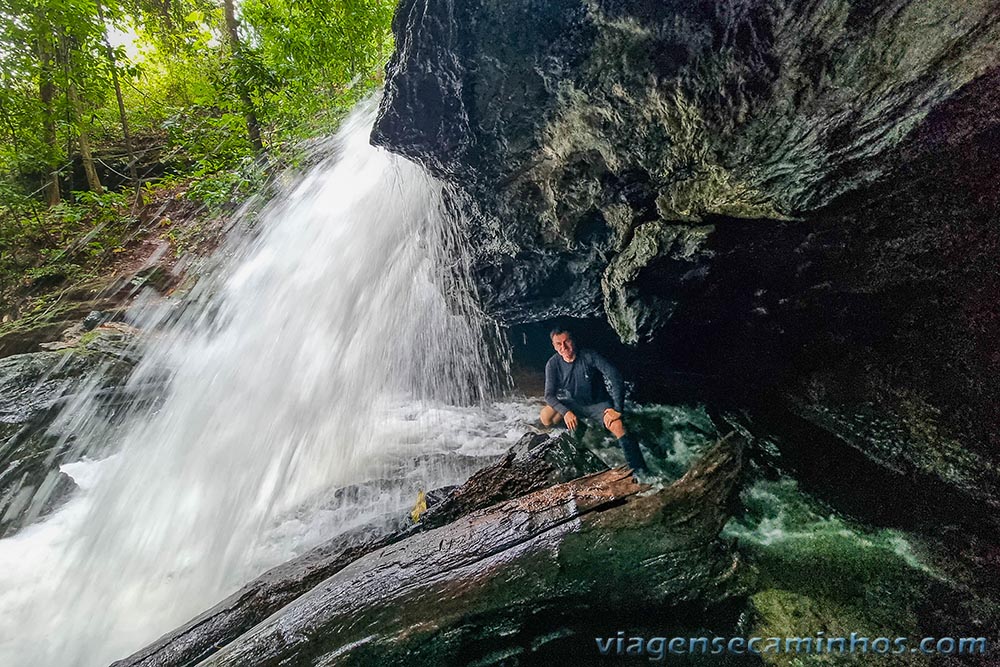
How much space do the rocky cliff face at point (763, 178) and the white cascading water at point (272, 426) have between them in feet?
6.28

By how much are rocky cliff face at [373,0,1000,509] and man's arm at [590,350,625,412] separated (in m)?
0.53

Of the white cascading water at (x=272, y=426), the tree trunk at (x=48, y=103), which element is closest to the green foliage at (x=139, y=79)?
the tree trunk at (x=48, y=103)

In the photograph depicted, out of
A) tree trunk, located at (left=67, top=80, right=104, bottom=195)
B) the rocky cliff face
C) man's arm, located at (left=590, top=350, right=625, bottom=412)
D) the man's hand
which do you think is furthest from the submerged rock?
man's arm, located at (left=590, top=350, right=625, bottom=412)

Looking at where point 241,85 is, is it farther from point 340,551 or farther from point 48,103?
point 340,551

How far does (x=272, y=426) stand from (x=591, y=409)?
492 centimetres

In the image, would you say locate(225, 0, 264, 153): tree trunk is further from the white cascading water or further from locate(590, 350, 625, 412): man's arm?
locate(590, 350, 625, 412): man's arm

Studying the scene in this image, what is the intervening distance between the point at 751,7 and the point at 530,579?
4.28 metres

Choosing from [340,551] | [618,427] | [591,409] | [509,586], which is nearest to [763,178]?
[618,427]

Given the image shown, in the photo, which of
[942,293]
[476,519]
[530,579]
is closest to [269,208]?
[476,519]

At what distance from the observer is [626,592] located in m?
3.26

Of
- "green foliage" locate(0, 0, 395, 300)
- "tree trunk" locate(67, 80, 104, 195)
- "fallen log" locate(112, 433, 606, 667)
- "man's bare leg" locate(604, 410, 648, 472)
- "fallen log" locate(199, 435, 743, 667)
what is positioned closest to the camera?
"fallen log" locate(199, 435, 743, 667)

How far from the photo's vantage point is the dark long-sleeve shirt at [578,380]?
5.25 metres

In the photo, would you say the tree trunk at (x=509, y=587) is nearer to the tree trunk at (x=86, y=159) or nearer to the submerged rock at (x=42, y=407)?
the submerged rock at (x=42, y=407)

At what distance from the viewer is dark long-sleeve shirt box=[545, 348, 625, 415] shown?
525 centimetres
